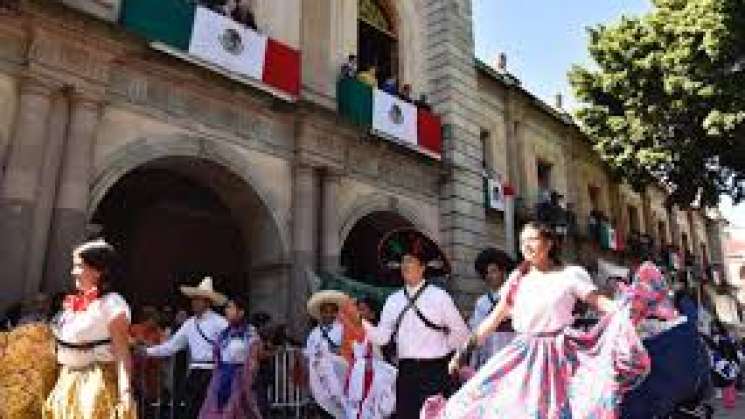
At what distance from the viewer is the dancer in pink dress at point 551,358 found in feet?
12.9

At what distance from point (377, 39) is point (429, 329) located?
11.9 metres

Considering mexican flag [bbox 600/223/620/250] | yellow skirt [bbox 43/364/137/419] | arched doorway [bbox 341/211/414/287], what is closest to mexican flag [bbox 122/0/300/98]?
arched doorway [bbox 341/211/414/287]

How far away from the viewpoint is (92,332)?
4.13 m

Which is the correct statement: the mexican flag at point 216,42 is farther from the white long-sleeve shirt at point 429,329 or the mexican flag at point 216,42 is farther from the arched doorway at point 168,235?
the white long-sleeve shirt at point 429,329

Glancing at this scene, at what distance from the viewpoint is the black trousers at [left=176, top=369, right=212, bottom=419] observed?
812 centimetres

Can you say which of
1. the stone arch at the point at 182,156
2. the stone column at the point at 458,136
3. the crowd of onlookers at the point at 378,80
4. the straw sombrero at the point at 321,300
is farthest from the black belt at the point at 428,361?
the stone column at the point at 458,136

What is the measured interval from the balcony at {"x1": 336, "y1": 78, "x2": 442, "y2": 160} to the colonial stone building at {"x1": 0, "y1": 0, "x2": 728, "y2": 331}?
0.04 metres

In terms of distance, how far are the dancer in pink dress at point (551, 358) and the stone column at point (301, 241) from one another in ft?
24.5

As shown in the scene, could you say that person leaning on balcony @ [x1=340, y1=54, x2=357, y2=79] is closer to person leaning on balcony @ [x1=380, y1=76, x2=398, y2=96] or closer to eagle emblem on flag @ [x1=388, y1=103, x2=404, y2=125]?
person leaning on balcony @ [x1=380, y1=76, x2=398, y2=96]

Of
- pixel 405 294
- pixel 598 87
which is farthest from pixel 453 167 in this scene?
pixel 405 294

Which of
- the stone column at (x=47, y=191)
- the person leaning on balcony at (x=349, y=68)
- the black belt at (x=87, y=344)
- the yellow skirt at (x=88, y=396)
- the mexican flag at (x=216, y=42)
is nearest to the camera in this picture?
the yellow skirt at (x=88, y=396)

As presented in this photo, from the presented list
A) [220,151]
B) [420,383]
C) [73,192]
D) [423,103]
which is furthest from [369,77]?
[420,383]

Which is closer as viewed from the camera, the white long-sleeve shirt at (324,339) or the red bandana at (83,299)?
the red bandana at (83,299)

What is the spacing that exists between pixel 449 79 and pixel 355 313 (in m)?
10.4
